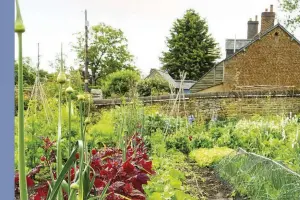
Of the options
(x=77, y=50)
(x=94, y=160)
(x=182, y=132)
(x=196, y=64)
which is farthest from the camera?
(x=77, y=50)

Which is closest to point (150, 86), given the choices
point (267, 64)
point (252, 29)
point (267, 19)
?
point (267, 64)

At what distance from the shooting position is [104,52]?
3759cm

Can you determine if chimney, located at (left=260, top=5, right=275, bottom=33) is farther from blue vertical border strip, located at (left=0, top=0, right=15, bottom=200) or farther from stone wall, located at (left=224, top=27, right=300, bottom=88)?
blue vertical border strip, located at (left=0, top=0, right=15, bottom=200)

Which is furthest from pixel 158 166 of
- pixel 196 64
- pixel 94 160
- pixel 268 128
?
pixel 196 64

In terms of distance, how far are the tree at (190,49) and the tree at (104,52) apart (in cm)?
420

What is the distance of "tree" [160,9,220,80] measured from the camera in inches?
1324

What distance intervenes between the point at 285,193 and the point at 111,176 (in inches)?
63.9

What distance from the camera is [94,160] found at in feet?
6.67

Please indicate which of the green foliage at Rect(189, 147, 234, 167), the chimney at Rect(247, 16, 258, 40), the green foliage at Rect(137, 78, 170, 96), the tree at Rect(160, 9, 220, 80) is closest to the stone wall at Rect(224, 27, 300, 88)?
the green foliage at Rect(137, 78, 170, 96)

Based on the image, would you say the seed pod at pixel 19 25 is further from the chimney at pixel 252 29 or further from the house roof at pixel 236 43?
the house roof at pixel 236 43

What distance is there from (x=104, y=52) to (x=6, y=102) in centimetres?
3730

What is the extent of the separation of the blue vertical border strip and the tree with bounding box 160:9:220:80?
1290 inches

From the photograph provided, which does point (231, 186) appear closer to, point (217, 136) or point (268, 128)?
point (268, 128)

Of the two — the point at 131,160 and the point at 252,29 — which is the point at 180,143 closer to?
the point at 131,160
